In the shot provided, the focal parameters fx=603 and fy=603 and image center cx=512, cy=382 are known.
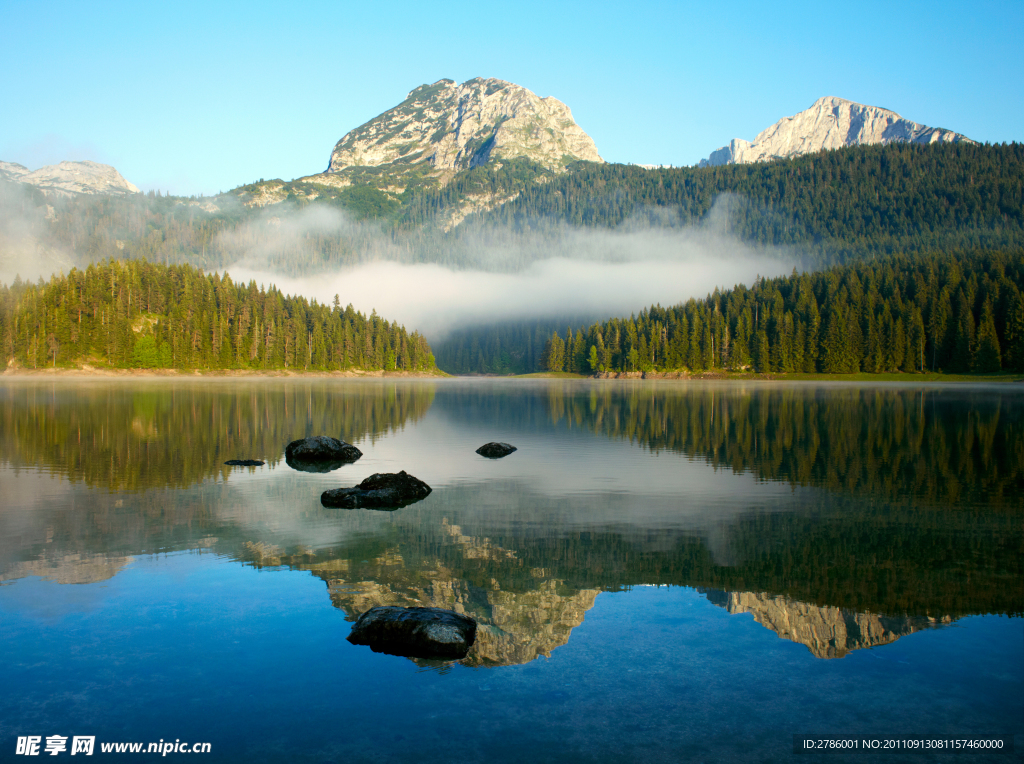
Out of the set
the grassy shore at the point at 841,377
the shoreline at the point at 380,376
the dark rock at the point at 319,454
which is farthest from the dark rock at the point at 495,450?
the grassy shore at the point at 841,377

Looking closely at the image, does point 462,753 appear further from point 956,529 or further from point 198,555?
point 956,529

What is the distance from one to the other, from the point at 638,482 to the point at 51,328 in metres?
163

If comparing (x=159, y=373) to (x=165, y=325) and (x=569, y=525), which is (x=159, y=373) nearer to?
(x=165, y=325)

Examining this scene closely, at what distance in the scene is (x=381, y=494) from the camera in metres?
19.4

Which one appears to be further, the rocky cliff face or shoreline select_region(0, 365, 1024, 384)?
shoreline select_region(0, 365, 1024, 384)

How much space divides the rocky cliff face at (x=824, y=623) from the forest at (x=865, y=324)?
16748 centimetres

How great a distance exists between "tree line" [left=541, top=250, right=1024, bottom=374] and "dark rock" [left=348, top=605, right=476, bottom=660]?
17296cm

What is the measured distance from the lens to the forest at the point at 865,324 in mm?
146875

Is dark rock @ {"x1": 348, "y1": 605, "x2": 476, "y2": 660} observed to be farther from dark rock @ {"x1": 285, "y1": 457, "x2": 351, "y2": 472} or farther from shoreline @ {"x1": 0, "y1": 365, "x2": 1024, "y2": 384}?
shoreline @ {"x1": 0, "y1": 365, "x2": 1024, "y2": 384}

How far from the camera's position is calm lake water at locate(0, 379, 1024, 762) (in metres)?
7.25

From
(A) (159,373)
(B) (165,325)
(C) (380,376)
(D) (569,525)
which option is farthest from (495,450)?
(C) (380,376)

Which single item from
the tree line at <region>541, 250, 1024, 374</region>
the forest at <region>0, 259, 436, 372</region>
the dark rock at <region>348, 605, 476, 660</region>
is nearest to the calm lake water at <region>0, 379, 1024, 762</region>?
the dark rock at <region>348, 605, 476, 660</region>

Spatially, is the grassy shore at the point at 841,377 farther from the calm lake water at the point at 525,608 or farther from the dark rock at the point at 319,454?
the dark rock at the point at 319,454

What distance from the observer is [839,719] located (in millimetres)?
7484
